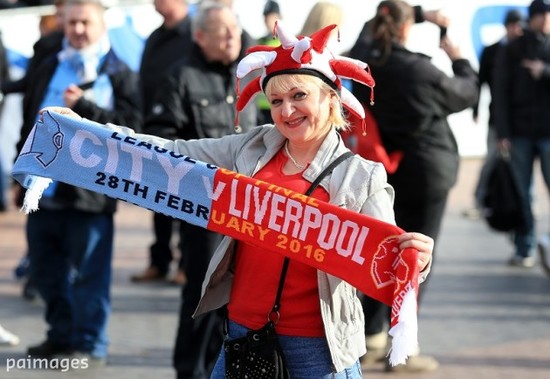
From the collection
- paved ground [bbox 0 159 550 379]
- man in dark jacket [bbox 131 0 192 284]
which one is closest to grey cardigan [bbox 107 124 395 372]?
paved ground [bbox 0 159 550 379]

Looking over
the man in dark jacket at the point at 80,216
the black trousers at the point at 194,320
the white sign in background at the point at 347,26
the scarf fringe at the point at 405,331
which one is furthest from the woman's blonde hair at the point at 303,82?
the white sign in background at the point at 347,26

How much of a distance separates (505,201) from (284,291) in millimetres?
6002

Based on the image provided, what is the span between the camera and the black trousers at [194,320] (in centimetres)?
694

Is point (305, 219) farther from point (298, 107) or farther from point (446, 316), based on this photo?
point (446, 316)

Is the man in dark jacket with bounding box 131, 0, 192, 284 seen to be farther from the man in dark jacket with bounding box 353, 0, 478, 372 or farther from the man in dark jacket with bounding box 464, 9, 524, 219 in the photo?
the man in dark jacket with bounding box 464, 9, 524, 219

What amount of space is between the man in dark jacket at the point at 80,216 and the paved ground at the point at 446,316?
286 millimetres

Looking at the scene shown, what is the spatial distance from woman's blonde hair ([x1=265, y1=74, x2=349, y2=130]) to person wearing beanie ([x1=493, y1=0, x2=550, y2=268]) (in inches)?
238

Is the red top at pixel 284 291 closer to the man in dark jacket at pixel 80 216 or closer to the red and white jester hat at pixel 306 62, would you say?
the red and white jester hat at pixel 306 62

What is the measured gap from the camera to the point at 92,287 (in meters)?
7.53

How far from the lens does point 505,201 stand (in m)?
10.2

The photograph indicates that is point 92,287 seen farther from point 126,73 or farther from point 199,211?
point 199,211

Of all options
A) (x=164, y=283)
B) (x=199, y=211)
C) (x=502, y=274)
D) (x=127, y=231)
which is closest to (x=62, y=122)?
(x=199, y=211)

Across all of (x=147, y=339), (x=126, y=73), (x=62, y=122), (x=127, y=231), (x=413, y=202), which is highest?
(x=62, y=122)

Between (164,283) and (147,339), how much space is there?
1.85 metres
